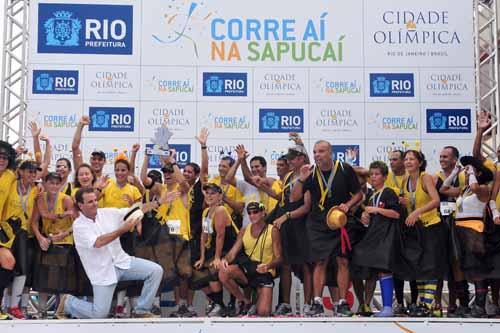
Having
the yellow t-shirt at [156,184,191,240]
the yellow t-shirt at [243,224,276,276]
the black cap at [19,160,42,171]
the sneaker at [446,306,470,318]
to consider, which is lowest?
the sneaker at [446,306,470,318]

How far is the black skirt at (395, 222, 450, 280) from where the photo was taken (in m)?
6.39

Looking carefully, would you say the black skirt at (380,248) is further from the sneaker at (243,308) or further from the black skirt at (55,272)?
the black skirt at (55,272)

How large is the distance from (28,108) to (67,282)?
3.15 metres

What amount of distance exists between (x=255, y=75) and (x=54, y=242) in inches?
145

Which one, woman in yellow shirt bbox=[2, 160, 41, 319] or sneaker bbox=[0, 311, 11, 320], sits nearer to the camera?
sneaker bbox=[0, 311, 11, 320]

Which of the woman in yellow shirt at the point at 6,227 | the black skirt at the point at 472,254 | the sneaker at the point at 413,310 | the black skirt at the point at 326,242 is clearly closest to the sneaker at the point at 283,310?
the black skirt at the point at 326,242

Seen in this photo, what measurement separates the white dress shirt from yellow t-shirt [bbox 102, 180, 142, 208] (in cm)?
59

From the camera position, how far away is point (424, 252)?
21.1ft

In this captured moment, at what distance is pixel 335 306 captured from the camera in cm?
639

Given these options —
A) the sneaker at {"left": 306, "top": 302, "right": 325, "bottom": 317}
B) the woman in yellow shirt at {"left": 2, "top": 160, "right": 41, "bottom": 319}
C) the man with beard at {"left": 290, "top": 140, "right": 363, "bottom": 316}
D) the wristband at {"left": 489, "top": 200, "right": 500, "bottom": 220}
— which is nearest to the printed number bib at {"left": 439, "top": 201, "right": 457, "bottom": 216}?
the wristband at {"left": 489, "top": 200, "right": 500, "bottom": 220}

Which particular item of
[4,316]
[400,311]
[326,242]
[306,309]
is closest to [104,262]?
[4,316]

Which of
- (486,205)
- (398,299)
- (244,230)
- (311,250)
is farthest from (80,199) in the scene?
(486,205)

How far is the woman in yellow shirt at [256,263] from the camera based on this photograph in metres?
6.63

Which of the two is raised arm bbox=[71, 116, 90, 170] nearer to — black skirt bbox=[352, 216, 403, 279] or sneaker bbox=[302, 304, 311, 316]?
sneaker bbox=[302, 304, 311, 316]
